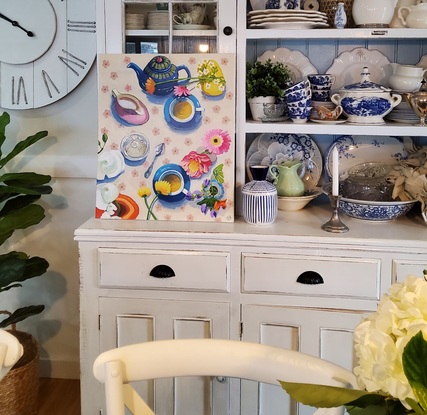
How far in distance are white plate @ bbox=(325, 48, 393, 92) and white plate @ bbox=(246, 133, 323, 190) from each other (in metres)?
A: 0.24

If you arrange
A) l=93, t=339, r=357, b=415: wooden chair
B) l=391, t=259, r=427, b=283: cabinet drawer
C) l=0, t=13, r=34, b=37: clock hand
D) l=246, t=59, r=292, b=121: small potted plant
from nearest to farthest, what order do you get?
l=93, t=339, r=357, b=415: wooden chair
l=391, t=259, r=427, b=283: cabinet drawer
l=246, t=59, r=292, b=121: small potted plant
l=0, t=13, r=34, b=37: clock hand

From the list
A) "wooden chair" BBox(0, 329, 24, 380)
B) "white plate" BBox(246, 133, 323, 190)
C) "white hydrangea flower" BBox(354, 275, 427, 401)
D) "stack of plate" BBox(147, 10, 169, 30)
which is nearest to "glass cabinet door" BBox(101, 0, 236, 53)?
"stack of plate" BBox(147, 10, 169, 30)

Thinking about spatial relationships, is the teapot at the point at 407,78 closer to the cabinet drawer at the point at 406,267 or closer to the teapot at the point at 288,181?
the teapot at the point at 288,181

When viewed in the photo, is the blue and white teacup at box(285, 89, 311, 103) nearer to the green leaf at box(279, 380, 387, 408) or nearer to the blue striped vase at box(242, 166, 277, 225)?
the blue striped vase at box(242, 166, 277, 225)

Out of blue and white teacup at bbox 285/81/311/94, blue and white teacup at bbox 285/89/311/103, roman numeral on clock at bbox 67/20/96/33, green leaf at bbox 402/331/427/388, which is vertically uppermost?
roman numeral on clock at bbox 67/20/96/33

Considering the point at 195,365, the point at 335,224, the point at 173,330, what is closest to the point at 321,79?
the point at 335,224

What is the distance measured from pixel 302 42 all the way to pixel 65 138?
1.03m

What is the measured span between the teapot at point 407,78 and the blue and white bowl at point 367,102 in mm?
57

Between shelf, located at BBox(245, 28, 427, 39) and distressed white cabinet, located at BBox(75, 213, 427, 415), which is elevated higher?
shelf, located at BBox(245, 28, 427, 39)

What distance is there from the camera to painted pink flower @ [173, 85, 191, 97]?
6.96ft

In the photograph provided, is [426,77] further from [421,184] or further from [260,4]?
[260,4]

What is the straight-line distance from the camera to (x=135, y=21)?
216 cm

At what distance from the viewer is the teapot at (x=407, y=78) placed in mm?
2166

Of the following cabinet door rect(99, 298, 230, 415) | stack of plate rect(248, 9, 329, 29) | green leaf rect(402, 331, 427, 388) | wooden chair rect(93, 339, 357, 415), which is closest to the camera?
green leaf rect(402, 331, 427, 388)
